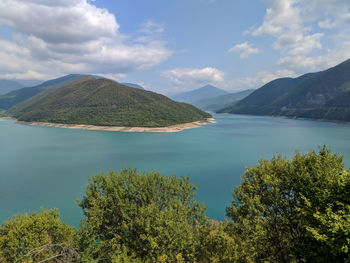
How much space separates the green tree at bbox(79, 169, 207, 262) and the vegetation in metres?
0.08

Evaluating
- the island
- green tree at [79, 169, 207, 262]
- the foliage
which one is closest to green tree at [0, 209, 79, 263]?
green tree at [79, 169, 207, 262]

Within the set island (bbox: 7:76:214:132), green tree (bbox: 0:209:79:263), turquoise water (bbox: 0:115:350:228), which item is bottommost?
turquoise water (bbox: 0:115:350:228)

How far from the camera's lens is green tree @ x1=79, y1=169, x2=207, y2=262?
1409 cm

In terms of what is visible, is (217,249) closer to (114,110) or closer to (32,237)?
(32,237)

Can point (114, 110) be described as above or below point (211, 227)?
above

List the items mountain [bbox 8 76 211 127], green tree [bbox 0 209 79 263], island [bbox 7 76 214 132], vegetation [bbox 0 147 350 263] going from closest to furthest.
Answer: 1. vegetation [bbox 0 147 350 263]
2. green tree [bbox 0 209 79 263]
3. island [bbox 7 76 214 132]
4. mountain [bbox 8 76 211 127]

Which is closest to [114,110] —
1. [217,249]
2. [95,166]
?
[95,166]

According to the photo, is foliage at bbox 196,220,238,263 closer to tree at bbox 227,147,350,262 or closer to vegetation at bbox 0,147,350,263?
vegetation at bbox 0,147,350,263

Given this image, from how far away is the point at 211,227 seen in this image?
1647cm

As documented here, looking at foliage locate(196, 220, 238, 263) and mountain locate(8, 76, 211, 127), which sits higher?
mountain locate(8, 76, 211, 127)

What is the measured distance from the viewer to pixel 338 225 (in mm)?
9281

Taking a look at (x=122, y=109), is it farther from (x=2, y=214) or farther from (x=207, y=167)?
(x=2, y=214)

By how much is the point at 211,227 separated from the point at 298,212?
21.8 feet

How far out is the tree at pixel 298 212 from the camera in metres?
9.77
